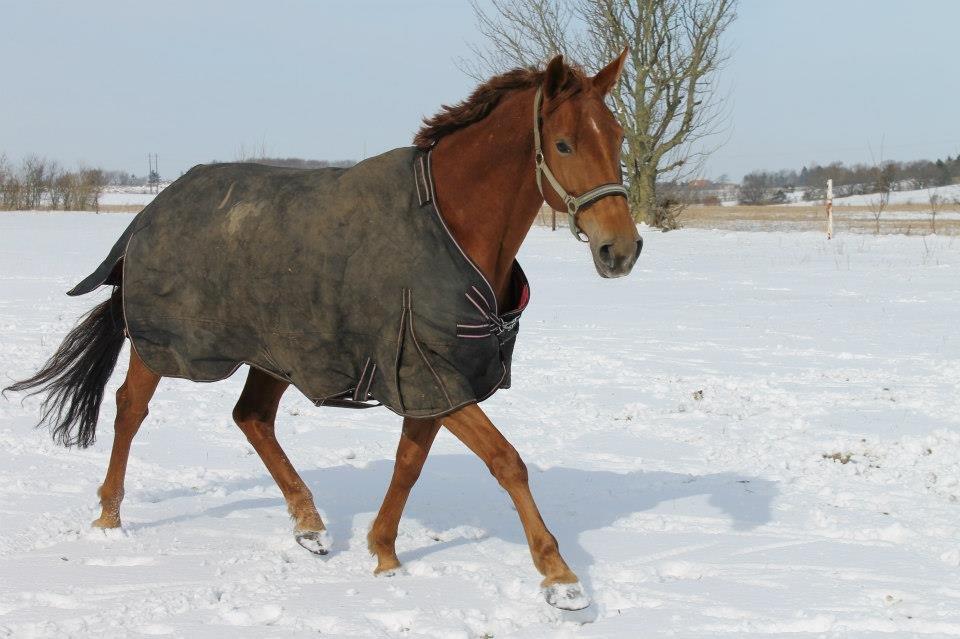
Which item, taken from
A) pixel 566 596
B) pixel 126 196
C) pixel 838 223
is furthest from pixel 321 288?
pixel 126 196

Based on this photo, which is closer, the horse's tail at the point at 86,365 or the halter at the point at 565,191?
the halter at the point at 565,191

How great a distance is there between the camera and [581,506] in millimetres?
5027

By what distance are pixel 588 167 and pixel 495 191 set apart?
438 mm

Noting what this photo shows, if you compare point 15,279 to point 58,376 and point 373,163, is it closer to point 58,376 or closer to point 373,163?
point 58,376

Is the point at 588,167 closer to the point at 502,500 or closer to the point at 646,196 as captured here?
the point at 502,500

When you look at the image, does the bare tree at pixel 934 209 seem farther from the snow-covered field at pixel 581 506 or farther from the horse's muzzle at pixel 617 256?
the horse's muzzle at pixel 617 256

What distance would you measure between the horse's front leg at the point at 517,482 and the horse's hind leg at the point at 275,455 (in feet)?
3.46

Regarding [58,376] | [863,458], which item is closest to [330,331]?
[58,376]

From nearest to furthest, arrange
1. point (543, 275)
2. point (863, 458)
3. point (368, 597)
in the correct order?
point (368, 597) < point (863, 458) < point (543, 275)

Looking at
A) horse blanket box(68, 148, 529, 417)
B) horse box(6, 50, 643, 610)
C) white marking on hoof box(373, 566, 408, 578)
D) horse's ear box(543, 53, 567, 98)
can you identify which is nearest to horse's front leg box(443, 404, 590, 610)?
horse box(6, 50, 643, 610)

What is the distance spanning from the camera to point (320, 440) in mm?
6348

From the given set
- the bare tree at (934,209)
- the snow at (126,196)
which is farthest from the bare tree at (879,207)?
the snow at (126,196)

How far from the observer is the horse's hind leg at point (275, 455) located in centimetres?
443

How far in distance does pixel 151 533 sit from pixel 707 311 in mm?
8317
